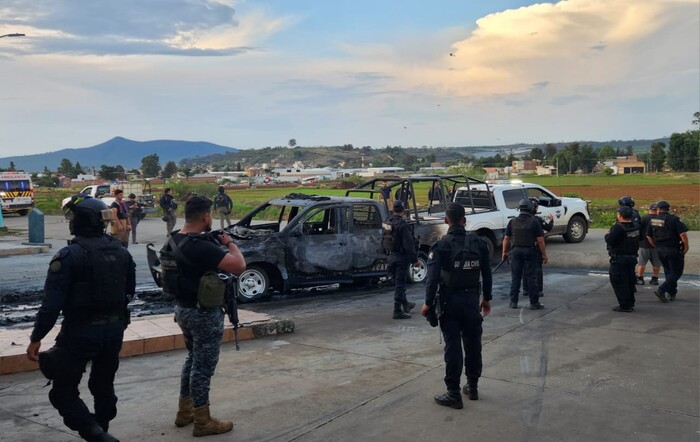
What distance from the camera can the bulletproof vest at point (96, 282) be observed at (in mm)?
4145

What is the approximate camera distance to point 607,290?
11.3m

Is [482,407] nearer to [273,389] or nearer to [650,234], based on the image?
[273,389]

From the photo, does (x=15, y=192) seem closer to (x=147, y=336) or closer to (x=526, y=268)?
(x=147, y=336)

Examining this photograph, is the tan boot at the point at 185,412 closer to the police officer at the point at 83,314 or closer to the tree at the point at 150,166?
the police officer at the point at 83,314

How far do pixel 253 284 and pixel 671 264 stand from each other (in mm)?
6660

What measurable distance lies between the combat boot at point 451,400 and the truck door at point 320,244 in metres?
5.67

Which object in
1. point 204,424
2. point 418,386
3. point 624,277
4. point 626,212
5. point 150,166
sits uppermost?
point 150,166

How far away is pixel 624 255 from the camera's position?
9391 millimetres

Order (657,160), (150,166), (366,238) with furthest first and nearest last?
(150,166)
(657,160)
(366,238)

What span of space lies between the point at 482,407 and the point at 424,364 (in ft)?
4.42

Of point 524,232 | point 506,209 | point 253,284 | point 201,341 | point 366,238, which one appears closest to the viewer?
point 201,341

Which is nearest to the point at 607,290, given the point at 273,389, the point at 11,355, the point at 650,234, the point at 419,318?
the point at 650,234

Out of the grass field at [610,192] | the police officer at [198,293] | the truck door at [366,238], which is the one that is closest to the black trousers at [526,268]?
the truck door at [366,238]

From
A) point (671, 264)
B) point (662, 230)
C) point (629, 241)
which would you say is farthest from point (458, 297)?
point (662, 230)
